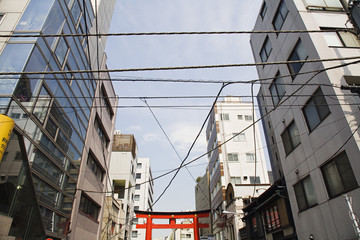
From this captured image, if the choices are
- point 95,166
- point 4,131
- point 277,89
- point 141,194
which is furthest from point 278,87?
point 141,194

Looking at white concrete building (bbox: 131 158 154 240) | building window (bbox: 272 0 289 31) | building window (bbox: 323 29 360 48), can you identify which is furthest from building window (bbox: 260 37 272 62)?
white concrete building (bbox: 131 158 154 240)

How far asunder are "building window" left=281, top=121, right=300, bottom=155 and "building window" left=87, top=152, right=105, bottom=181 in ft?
53.0

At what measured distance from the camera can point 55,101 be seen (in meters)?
13.4

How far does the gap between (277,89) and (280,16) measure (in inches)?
189

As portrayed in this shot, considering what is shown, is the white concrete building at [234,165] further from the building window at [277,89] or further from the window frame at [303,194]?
the window frame at [303,194]

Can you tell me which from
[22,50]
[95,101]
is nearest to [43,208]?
[22,50]

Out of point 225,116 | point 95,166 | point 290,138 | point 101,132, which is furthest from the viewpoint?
point 225,116

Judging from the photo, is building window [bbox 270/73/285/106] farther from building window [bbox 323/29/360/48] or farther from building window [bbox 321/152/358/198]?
building window [bbox 321/152/358/198]

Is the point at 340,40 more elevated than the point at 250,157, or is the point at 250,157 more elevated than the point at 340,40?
the point at 250,157

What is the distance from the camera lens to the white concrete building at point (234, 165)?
86.1 feet

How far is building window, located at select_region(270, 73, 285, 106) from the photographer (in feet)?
47.4

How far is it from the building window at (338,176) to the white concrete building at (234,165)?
14.5 meters

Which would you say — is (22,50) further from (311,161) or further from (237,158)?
(237,158)

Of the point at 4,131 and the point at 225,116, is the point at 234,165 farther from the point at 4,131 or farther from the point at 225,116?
the point at 4,131
